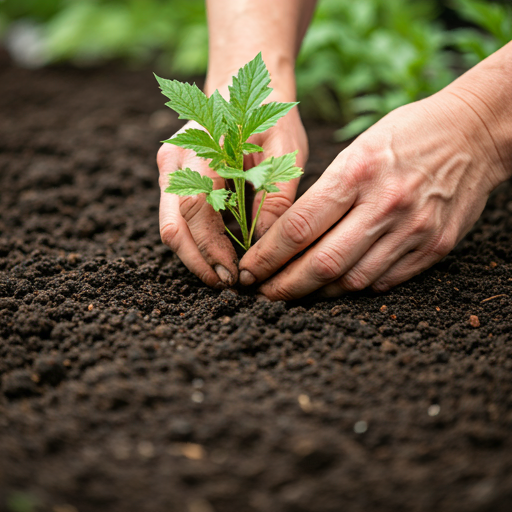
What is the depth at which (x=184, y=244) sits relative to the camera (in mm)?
1712

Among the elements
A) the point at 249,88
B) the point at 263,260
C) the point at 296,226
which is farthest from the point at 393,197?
the point at 249,88

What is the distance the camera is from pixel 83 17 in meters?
5.13

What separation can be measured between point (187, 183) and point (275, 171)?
0.30 meters

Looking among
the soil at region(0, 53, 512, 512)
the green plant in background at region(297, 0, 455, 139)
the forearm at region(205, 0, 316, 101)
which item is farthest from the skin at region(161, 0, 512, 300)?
the green plant in background at region(297, 0, 455, 139)

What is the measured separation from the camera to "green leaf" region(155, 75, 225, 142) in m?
1.47

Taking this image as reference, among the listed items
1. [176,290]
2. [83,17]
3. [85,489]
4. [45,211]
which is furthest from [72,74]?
[85,489]

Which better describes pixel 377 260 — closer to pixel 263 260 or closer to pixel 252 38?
pixel 263 260

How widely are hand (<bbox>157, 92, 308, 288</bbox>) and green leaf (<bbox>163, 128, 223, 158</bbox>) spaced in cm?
17

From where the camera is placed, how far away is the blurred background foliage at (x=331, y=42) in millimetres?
2842

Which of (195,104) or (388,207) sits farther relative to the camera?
(388,207)

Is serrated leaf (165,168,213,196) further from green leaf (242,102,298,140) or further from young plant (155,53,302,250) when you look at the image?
green leaf (242,102,298,140)

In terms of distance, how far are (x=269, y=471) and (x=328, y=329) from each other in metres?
0.58

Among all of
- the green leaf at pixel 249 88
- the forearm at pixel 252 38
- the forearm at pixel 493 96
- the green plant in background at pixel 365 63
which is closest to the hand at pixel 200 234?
the green leaf at pixel 249 88

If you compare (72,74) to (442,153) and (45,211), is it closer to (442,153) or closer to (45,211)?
(45,211)
